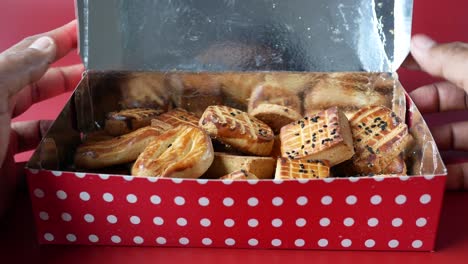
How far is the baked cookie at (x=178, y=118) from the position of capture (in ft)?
3.87

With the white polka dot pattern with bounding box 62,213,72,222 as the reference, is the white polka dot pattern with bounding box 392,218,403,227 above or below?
above

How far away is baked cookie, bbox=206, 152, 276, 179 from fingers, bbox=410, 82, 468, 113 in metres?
0.49

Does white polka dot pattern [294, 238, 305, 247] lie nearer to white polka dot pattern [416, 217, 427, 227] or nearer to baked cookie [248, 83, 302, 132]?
white polka dot pattern [416, 217, 427, 227]

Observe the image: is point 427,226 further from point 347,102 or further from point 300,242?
point 347,102

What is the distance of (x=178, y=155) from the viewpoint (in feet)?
3.30

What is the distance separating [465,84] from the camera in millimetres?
1097

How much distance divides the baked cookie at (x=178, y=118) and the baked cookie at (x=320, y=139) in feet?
0.67

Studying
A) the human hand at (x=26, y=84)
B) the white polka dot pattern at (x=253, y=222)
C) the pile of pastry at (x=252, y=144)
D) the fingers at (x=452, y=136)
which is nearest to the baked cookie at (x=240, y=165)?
the pile of pastry at (x=252, y=144)

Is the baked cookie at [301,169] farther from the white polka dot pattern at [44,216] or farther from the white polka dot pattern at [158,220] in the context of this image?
the white polka dot pattern at [44,216]

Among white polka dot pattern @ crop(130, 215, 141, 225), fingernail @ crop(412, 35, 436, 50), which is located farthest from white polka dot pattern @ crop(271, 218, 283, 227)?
fingernail @ crop(412, 35, 436, 50)

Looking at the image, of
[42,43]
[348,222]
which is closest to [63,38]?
[42,43]

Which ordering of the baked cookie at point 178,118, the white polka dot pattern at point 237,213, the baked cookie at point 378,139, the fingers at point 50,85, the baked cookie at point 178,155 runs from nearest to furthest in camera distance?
the white polka dot pattern at point 237,213, the baked cookie at point 178,155, the baked cookie at point 378,139, the baked cookie at point 178,118, the fingers at point 50,85

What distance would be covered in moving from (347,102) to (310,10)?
0.22 metres

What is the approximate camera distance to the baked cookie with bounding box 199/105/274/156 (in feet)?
3.58
